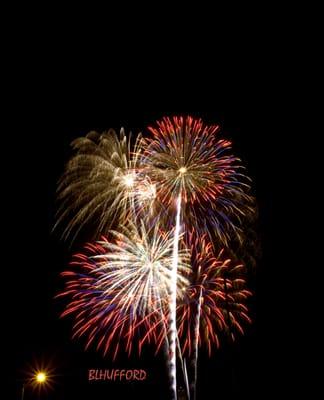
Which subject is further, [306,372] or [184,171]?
[306,372]

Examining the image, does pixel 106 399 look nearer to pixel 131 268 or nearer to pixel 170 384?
pixel 170 384

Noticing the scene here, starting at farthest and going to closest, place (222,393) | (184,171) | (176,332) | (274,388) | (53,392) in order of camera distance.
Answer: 1. (53,392)
2. (222,393)
3. (274,388)
4. (176,332)
5. (184,171)

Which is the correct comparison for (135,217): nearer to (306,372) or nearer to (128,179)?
(128,179)

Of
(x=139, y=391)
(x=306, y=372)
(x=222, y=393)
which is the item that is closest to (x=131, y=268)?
(x=306, y=372)

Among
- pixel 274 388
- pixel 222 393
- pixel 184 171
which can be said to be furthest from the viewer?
pixel 222 393

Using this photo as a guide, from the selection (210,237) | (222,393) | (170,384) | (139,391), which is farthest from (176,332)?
(139,391)

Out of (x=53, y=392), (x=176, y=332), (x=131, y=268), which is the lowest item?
(x=176, y=332)

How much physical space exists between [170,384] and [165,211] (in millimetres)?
8158

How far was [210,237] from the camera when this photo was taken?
75.7ft

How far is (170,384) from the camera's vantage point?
24.9 meters

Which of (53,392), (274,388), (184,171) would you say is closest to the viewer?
(184,171)

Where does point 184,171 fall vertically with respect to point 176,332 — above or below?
above

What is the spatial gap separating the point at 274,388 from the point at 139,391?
17.9m

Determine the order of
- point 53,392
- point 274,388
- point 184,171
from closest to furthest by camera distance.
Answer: point 184,171, point 274,388, point 53,392
